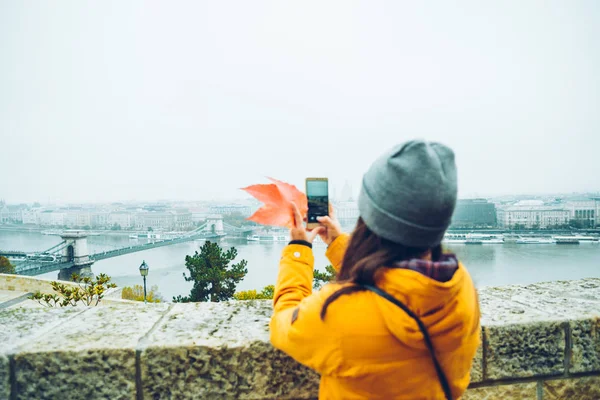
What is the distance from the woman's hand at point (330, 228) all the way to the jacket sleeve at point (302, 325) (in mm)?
145

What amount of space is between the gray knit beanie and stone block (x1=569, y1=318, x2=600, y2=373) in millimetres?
719

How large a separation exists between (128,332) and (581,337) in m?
1.23

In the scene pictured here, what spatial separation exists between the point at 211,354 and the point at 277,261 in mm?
7749

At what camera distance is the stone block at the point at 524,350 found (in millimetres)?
1061

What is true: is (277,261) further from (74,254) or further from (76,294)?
(74,254)

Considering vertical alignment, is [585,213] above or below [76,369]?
below

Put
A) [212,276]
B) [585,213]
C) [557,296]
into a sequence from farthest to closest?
1. [212,276]
2. [585,213]
3. [557,296]

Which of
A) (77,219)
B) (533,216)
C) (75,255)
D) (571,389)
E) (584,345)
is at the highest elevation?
(584,345)

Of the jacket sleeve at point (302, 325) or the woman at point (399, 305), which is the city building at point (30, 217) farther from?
the woman at point (399, 305)

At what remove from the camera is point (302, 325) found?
70cm

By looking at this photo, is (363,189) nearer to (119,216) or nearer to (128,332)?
(128,332)

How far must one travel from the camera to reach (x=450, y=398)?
73 cm

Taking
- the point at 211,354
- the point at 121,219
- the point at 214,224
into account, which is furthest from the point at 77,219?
the point at 211,354

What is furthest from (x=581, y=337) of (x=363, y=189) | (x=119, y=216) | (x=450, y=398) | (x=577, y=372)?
(x=119, y=216)
